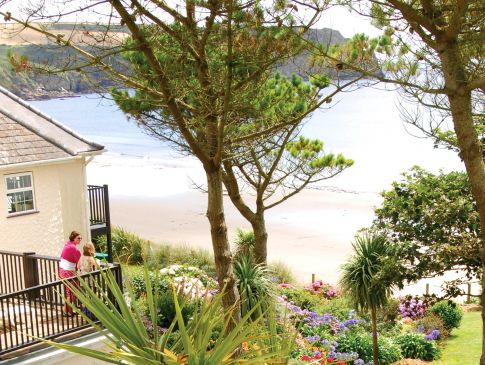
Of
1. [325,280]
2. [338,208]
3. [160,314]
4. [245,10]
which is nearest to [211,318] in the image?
[245,10]

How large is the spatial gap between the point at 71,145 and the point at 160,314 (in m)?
5.96

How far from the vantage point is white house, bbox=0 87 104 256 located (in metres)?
18.2

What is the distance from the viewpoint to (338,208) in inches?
1718

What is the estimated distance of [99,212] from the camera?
2114 centimetres

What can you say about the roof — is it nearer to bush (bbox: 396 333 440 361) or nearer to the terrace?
the terrace

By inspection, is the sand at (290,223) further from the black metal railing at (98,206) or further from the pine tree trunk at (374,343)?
the pine tree trunk at (374,343)

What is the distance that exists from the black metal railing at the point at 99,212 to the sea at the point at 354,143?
47.8 feet

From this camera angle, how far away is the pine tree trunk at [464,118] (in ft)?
34.7

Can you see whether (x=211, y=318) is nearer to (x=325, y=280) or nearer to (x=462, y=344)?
(x=462, y=344)

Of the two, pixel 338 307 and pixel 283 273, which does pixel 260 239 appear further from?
pixel 338 307

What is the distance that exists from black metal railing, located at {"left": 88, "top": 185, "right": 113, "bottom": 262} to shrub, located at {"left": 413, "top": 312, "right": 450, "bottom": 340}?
9.10 meters

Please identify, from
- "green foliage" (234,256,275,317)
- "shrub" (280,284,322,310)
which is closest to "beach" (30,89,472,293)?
"shrub" (280,284,322,310)

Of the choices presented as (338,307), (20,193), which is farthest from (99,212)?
(338,307)

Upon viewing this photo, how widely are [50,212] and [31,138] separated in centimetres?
204
